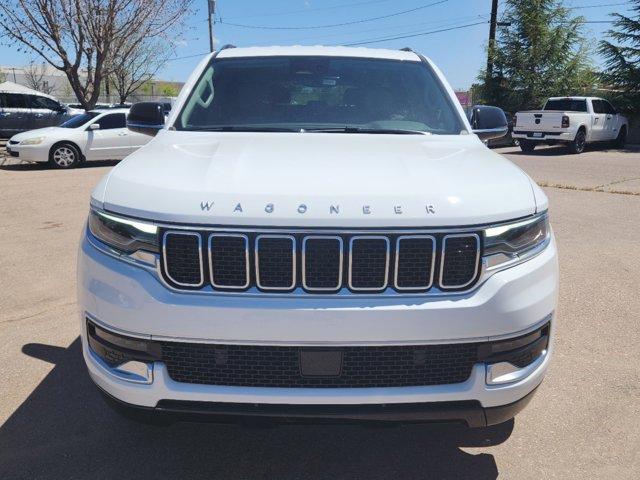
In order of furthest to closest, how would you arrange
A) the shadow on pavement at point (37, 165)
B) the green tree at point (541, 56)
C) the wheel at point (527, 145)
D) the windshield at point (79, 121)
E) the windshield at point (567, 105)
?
the green tree at point (541, 56)
the windshield at point (567, 105)
the wheel at point (527, 145)
the windshield at point (79, 121)
the shadow on pavement at point (37, 165)

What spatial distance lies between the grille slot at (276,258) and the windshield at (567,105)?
68.3ft

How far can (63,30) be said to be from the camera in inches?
728

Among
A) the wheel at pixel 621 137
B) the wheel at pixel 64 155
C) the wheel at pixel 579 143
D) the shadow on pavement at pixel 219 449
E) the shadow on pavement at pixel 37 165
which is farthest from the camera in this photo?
the wheel at pixel 621 137

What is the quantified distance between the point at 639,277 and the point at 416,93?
3.22 meters

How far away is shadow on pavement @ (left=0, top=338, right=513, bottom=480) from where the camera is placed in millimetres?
2633

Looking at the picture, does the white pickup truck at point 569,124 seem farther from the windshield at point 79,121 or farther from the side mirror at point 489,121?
the side mirror at point 489,121

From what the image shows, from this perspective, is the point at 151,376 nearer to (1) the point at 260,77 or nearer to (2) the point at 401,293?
(2) the point at 401,293

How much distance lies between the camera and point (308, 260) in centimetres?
214

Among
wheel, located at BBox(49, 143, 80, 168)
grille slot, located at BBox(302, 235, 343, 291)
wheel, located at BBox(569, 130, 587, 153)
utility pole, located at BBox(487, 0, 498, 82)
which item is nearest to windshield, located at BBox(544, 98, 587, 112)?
wheel, located at BBox(569, 130, 587, 153)

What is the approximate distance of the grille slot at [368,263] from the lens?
215 cm

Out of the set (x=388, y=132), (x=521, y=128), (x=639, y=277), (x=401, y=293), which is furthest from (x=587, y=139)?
(x=401, y=293)

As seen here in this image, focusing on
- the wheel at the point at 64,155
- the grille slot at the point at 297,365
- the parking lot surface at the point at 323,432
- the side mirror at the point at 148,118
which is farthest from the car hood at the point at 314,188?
the wheel at the point at 64,155

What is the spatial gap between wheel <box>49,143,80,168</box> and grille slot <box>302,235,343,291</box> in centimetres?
1430

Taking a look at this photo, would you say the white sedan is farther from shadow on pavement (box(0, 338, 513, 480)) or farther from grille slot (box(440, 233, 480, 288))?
grille slot (box(440, 233, 480, 288))
